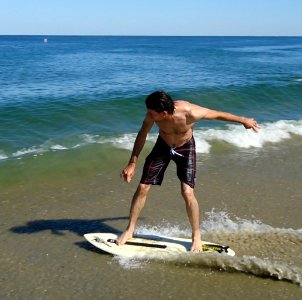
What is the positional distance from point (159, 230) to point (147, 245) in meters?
0.67

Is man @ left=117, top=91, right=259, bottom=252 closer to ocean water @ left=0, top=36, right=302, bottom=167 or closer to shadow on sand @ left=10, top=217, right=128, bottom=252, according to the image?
shadow on sand @ left=10, top=217, right=128, bottom=252

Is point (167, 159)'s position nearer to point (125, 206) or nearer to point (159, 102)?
point (159, 102)

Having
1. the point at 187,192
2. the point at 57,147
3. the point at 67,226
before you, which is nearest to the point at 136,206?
the point at 187,192

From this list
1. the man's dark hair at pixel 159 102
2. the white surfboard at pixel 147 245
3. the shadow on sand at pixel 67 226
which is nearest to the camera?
the man's dark hair at pixel 159 102

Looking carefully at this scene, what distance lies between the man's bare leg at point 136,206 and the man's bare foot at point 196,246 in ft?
2.28

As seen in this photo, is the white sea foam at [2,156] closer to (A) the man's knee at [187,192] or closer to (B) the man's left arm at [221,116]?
(A) the man's knee at [187,192]

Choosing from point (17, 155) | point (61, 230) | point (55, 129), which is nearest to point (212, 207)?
point (61, 230)

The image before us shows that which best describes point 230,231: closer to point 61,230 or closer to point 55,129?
point 61,230

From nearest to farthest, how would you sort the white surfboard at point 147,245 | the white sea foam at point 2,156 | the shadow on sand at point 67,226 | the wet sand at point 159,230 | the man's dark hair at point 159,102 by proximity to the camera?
the wet sand at point 159,230, the man's dark hair at point 159,102, the white surfboard at point 147,245, the shadow on sand at point 67,226, the white sea foam at point 2,156

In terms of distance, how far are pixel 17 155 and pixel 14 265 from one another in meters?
4.74

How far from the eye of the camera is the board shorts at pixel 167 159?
497cm

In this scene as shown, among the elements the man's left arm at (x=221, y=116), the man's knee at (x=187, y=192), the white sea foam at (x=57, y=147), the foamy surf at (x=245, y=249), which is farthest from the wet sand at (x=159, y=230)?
the white sea foam at (x=57, y=147)

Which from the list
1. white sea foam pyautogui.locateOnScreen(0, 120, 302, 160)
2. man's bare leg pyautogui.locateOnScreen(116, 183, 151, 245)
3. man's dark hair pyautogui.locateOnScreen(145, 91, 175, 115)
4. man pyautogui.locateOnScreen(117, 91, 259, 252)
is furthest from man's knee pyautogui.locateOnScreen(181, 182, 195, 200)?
white sea foam pyautogui.locateOnScreen(0, 120, 302, 160)

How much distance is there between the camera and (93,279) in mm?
4574
